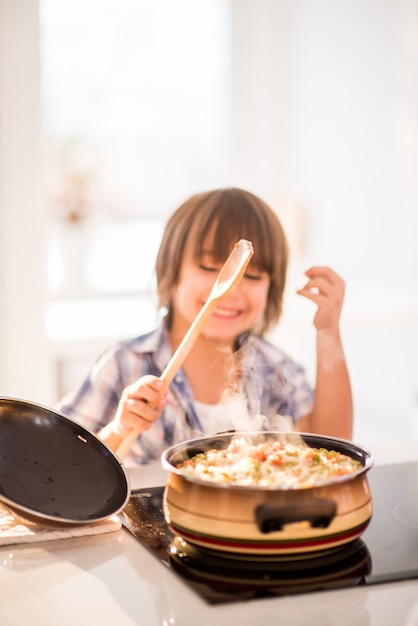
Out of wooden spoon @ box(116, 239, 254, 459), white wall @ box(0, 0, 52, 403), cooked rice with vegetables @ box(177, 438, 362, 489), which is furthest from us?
white wall @ box(0, 0, 52, 403)

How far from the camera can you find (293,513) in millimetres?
826

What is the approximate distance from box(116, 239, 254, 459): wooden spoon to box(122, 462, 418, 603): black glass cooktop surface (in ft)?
0.65

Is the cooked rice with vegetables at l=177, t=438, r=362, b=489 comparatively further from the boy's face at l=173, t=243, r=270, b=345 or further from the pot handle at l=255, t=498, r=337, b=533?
the boy's face at l=173, t=243, r=270, b=345

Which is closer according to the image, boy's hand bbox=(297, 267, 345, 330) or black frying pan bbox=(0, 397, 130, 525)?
black frying pan bbox=(0, 397, 130, 525)

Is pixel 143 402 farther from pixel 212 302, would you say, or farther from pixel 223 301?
pixel 223 301

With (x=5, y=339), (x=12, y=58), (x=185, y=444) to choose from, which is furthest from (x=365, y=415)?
(x=185, y=444)

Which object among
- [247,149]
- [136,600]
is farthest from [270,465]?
[247,149]

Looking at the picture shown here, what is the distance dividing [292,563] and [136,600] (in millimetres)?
169

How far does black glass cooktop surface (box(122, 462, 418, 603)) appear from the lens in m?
0.81

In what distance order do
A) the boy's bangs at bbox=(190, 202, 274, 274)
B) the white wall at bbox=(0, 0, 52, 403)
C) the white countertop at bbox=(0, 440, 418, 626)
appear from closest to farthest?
the white countertop at bbox=(0, 440, 418, 626) < the boy's bangs at bbox=(190, 202, 274, 274) < the white wall at bbox=(0, 0, 52, 403)

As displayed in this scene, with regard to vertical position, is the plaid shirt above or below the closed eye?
below

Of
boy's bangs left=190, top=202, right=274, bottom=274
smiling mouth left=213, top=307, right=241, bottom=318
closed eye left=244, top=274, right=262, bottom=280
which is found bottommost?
smiling mouth left=213, top=307, right=241, bottom=318

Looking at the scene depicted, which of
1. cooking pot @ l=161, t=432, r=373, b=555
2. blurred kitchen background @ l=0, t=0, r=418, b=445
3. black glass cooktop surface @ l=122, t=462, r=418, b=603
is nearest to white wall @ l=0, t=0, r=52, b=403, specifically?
blurred kitchen background @ l=0, t=0, r=418, b=445

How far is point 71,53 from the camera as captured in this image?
3922mm
